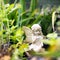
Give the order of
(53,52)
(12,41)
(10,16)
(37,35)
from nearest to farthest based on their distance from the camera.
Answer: (53,52), (12,41), (37,35), (10,16)

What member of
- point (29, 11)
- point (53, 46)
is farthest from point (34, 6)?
point (53, 46)

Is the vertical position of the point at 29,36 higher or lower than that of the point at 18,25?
lower

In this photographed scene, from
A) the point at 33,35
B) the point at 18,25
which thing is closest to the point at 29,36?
the point at 33,35

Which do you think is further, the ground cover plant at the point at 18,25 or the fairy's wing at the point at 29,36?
the fairy's wing at the point at 29,36

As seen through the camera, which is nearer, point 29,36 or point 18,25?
point 29,36

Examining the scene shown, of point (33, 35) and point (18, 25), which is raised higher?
point (18, 25)

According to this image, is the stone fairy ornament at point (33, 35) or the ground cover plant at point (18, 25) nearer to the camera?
the ground cover plant at point (18, 25)

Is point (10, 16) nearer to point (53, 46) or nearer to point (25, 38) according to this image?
point (25, 38)

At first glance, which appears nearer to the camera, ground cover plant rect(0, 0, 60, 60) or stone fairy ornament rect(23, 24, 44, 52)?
ground cover plant rect(0, 0, 60, 60)

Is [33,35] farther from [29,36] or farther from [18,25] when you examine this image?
[18,25]

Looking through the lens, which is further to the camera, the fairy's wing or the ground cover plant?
the fairy's wing

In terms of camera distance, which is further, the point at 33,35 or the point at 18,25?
the point at 18,25
